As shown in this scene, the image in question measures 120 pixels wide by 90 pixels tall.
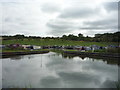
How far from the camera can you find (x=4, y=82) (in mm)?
7148

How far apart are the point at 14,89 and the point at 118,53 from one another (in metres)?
18.0

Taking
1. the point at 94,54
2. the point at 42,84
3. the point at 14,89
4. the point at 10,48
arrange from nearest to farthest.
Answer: the point at 14,89
the point at 42,84
the point at 94,54
the point at 10,48

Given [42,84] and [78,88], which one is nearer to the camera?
[78,88]

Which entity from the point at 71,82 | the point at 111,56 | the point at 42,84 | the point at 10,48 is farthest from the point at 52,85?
the point at 10,48

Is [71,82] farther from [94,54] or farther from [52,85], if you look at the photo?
[94,54]

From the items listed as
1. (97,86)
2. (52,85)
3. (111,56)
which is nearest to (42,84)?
(52,85)

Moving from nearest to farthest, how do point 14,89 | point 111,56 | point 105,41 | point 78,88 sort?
point 14,89 → point 78,88 → point 111,56 → point 105,41

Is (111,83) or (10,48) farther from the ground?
(10,48)

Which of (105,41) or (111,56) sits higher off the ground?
(105,41)

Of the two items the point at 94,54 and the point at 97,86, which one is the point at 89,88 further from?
the point at 94,54

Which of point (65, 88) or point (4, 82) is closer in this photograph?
point (65, 88)

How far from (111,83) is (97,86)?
3.96 ft

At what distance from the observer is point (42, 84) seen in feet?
22.8

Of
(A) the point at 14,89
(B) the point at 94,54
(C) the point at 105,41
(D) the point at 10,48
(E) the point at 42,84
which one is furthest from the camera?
(C) the point at 105,41
